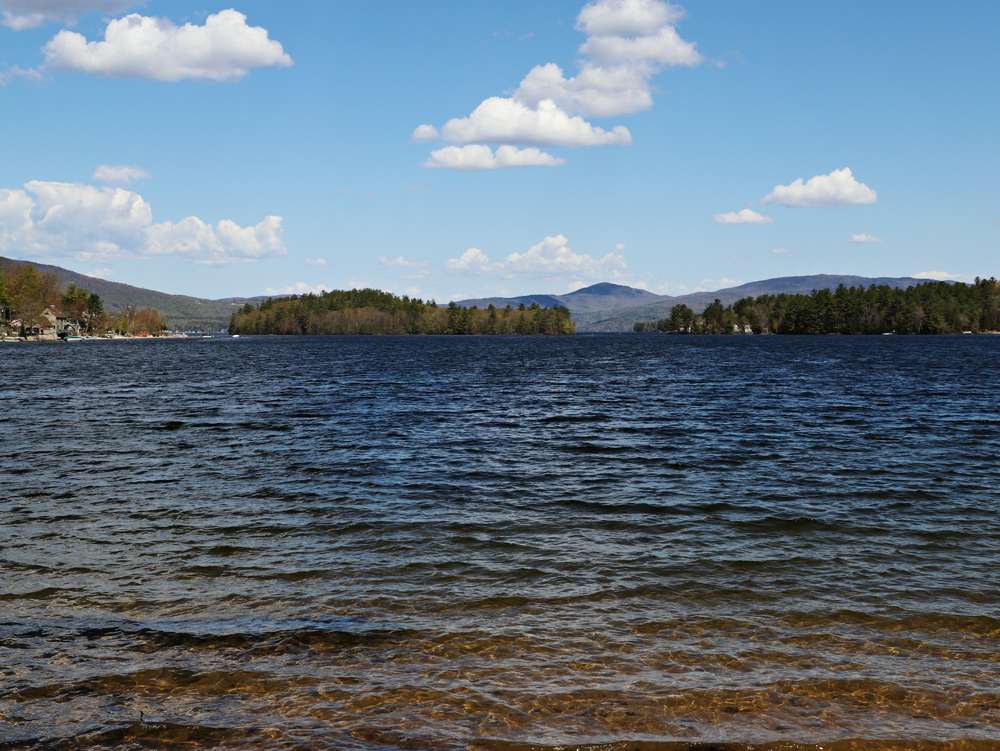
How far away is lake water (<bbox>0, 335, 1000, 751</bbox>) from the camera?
9.44m

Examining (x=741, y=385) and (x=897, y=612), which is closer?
(x=897, y=612)

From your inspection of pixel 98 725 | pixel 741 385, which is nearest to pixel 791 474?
pixel 98 725

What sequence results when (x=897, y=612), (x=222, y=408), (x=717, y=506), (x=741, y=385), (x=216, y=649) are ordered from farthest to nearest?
(x=741, y=385), (x=222, y=408), (x=717, y=506), (x=897, y=612), (x=216, y=649)

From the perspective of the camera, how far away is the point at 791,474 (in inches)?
1029

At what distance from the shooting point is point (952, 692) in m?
10.1

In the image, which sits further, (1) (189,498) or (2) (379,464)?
(2) (379,464)

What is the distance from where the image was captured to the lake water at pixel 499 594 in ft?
31.0

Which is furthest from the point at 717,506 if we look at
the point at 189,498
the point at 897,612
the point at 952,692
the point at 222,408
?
the point at 222,408

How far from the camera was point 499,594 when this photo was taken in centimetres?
1408

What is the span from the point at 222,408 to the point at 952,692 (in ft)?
156

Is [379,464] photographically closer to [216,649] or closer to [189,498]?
[189,498]

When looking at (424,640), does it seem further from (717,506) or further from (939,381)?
(939,381)

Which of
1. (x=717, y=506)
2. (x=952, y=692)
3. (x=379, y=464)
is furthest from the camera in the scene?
(x=379, y=464)

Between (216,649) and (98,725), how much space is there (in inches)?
95.9
